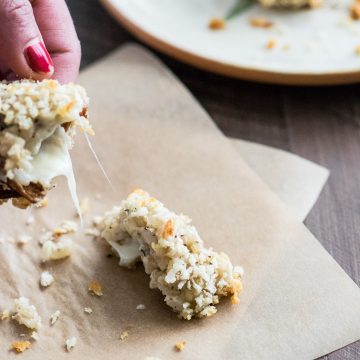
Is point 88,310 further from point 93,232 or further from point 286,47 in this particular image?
point 286,47

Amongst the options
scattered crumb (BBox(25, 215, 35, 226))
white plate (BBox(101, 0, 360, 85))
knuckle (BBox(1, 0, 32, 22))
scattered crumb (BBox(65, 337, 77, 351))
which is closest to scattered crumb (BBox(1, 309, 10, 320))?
scattered crumb (BBox(65, 337, 77, 351))

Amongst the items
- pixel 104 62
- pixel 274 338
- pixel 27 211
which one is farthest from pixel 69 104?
pixel 104 62

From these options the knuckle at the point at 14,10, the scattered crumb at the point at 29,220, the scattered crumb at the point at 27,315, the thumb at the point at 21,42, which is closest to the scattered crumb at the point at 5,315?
the scattered crumb at the point at 27,315

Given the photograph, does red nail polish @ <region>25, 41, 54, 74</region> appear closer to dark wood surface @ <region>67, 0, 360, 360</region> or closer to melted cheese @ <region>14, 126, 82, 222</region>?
melted cheese @ <region>14, 126, 82, 222</region>

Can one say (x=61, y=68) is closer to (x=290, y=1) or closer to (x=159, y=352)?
(x=159, y=352)

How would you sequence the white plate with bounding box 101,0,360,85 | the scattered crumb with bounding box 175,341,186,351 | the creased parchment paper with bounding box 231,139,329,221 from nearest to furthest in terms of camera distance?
the scattered crumb with bounding box 175,341,186,351
the creased parchment paper with bounding box 231,139,329,221
the white plate with bounding box 101,0,360,85

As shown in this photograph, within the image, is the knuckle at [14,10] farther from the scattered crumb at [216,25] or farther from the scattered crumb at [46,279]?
the scattered crumb at [216,25]
